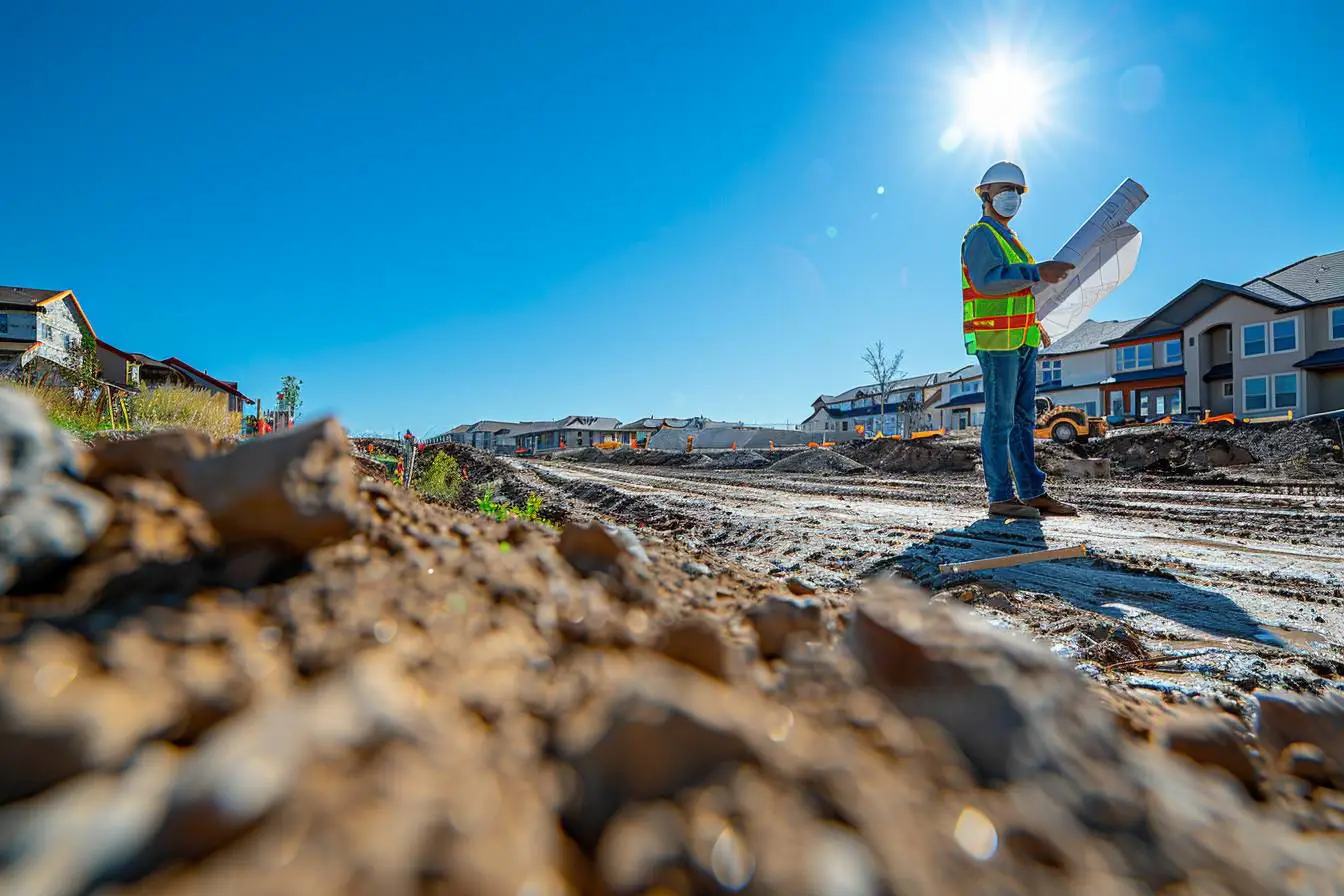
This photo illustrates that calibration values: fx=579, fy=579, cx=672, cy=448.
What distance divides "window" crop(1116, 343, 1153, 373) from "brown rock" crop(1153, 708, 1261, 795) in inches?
1509

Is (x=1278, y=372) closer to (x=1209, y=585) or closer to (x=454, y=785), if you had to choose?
(x=1209, y=585)

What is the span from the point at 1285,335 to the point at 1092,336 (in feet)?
42.8

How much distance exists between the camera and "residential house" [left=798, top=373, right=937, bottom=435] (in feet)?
159

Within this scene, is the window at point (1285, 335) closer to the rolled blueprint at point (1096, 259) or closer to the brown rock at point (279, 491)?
the rolled blueprint at point (1096, 259)

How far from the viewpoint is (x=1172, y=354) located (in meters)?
29.5

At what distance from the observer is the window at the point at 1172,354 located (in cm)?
2919

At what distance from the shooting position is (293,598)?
985mm

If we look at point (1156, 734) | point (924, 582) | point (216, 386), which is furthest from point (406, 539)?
point (216, 386)

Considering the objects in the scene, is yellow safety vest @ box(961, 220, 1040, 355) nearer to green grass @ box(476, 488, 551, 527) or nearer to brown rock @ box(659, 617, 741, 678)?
green grass @ box(476, 488, 551, 527)

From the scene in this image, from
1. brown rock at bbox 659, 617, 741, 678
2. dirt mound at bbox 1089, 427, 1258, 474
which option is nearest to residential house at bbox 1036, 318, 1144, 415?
dirt mound at bbox 1089, 427, 1258, 474

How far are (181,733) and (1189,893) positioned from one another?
1.18 meters

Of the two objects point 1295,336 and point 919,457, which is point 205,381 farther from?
point 1295,336

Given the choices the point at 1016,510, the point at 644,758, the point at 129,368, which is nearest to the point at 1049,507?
the point at 1016,510

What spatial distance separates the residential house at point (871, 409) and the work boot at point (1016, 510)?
39.1 metres
